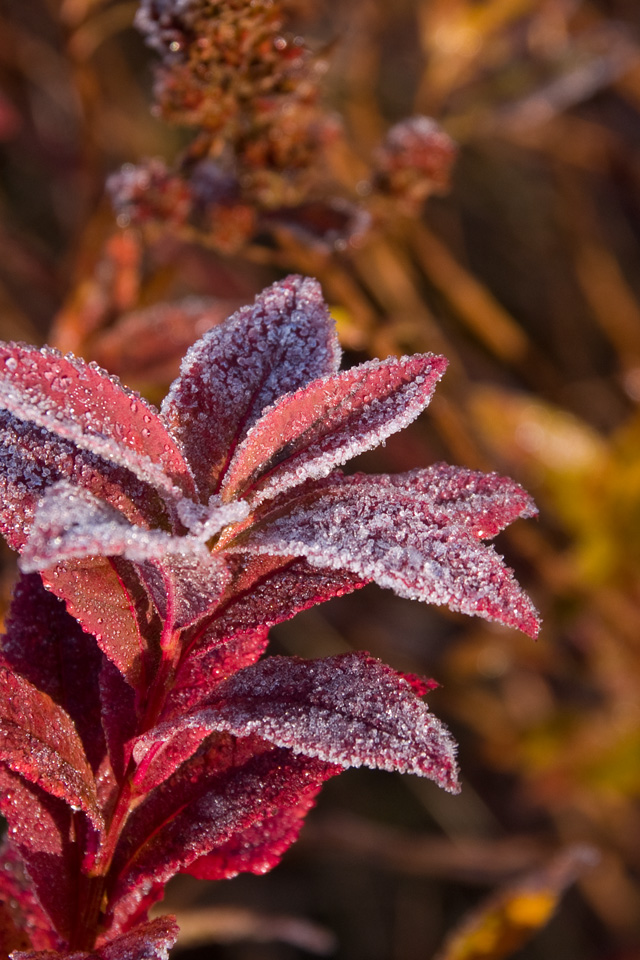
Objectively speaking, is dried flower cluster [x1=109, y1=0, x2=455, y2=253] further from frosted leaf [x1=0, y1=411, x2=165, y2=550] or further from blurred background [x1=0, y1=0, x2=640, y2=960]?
frosted leaf [x1=0, y1=411, x2=165, y2=550]

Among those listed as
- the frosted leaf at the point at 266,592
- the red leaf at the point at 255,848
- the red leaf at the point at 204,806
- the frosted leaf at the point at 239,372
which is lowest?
the red leaf at the point at 255,848

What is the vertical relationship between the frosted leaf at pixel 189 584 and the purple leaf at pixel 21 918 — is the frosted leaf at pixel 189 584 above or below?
above

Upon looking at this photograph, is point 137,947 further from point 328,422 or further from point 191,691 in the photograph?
point 328,422

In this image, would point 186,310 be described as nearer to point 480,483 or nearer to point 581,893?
point 480,483

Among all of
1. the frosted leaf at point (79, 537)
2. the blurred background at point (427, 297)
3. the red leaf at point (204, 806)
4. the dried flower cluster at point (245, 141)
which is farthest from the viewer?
the blurred background at point (427, 297)

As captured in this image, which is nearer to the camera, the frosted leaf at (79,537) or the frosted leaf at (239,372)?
the frosted leaf at (79,537)

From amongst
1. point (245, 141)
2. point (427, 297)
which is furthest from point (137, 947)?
point (427, 297)

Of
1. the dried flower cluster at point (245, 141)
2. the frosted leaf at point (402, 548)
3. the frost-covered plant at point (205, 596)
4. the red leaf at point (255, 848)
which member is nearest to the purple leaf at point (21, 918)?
the frost-covered plant at point (205, 596)

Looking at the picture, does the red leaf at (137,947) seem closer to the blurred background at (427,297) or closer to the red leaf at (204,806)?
→ the red leaf at (204,806)
